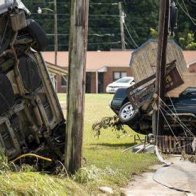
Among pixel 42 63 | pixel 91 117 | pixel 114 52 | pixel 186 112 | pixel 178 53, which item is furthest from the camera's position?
pixel 114 52

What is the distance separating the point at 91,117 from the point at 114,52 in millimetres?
37913

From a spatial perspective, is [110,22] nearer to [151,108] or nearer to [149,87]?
[149,87]

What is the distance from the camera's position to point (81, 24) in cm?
889

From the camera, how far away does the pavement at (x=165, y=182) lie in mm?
9062

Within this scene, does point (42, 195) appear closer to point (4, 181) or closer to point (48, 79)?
point (4, 181)

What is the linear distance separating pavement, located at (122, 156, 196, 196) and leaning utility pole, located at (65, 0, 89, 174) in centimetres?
111

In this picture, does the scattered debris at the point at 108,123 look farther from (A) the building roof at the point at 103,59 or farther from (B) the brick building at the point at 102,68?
(B) the brick building at the point at 102,68

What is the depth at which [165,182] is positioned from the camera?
9.83m

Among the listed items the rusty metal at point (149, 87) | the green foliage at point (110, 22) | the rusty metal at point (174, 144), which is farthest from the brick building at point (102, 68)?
the rusty metal at point (174, 144)

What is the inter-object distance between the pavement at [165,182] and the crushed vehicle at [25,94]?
1342mm

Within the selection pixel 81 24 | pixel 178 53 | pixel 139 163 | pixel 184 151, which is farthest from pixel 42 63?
pixel 178 53

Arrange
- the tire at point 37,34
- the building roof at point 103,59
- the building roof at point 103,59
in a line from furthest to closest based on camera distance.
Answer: the building roof at point 103,59, the building roof at point 103,59, the tire at point 37,34

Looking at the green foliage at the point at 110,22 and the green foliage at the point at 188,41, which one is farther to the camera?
the green foliage at the point at 110,22

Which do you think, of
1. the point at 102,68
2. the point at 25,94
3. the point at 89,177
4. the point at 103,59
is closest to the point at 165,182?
the point at 89,177
